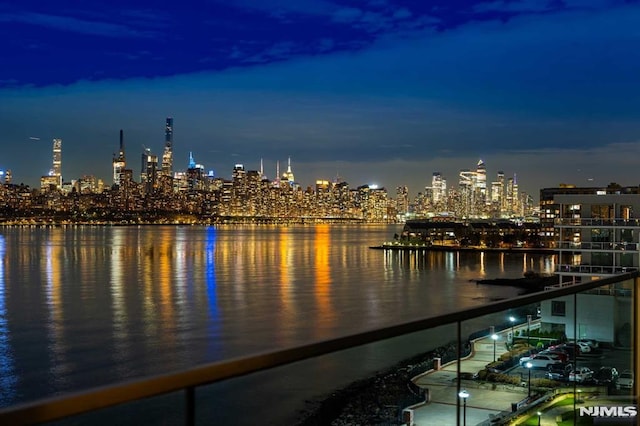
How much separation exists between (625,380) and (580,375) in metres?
0.21

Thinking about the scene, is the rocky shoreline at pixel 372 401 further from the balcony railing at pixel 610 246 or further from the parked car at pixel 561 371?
the balcony railing at pixel 610 246

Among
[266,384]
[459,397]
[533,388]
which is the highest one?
[459,397]

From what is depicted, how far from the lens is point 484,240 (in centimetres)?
11175

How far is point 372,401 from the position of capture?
19.1 metres

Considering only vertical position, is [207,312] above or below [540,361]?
below

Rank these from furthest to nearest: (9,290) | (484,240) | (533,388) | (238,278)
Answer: (484,240) < (238,278) < (9,290) < (533,388)

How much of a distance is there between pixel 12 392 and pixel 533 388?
18.0m

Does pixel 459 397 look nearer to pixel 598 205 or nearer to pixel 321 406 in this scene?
pixel 321 406

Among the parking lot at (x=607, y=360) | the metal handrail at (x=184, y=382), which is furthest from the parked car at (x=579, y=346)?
the metal handrail at (x=184, y=382)

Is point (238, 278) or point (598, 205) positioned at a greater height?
point (598, 205)

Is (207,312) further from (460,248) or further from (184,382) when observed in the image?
(460,248)

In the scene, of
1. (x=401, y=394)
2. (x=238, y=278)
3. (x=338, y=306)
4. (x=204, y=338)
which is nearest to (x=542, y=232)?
(x=238, y=278)
